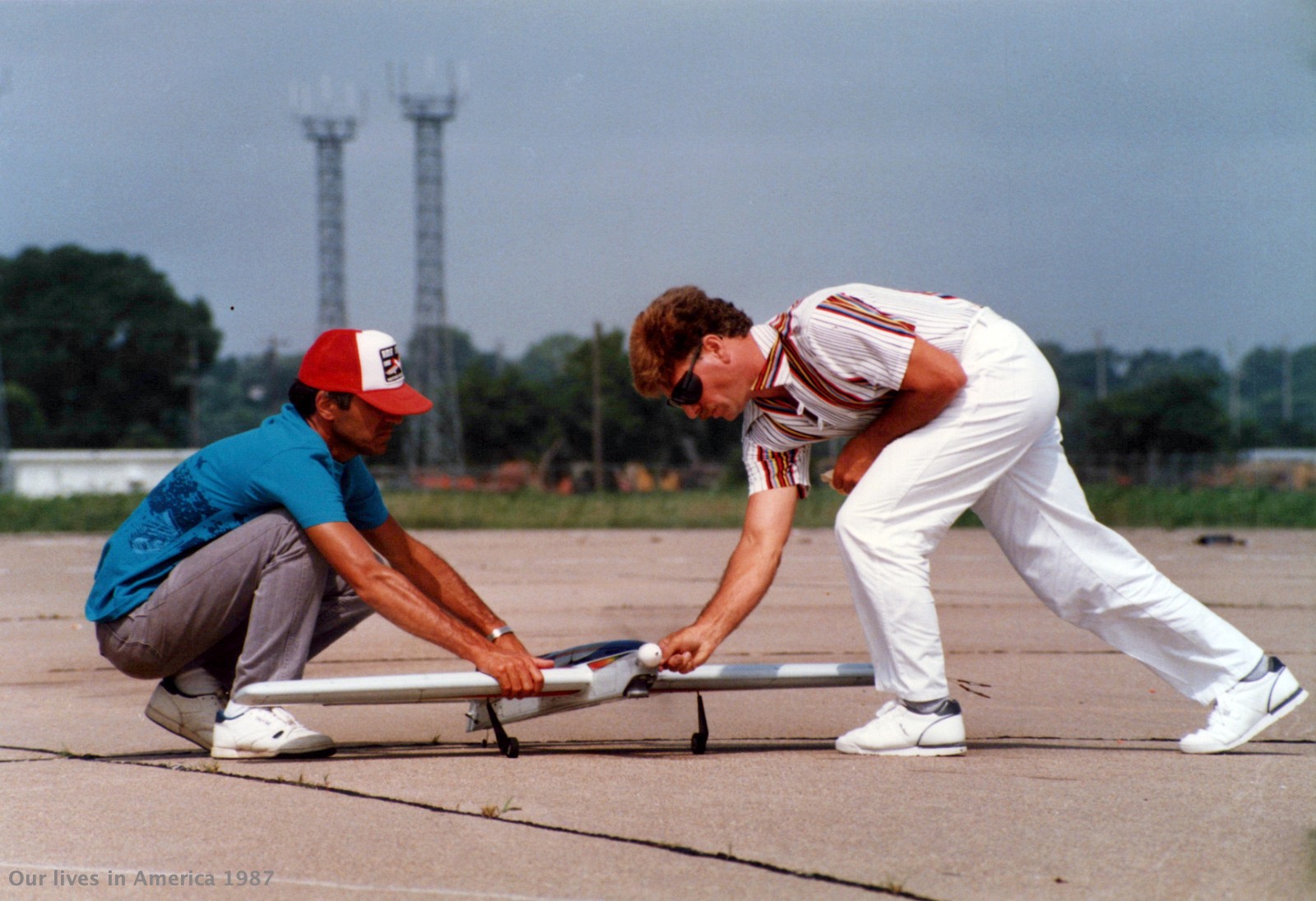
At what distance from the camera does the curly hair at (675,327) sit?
384 cm

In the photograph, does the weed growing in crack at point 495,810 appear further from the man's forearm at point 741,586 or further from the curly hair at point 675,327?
the curly hair at point 675,327

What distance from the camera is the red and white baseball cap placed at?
3912 mm

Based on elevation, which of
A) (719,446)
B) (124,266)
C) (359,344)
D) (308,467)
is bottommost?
(719,446)

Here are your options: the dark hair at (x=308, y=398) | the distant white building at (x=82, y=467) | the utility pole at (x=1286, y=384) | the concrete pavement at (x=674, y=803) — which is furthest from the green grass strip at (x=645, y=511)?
the utility pole at (x=1286, y=384)

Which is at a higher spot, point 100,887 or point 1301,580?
point 100,887

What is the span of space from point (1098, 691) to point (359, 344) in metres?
3.23

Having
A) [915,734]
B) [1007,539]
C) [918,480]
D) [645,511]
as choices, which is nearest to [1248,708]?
[1007,539]

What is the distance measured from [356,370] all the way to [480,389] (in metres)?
49.4

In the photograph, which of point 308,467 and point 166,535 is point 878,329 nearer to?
point 308,467

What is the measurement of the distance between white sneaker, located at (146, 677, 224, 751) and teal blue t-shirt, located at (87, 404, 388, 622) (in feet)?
1.07

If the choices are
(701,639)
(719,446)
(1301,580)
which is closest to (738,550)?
(701,639)

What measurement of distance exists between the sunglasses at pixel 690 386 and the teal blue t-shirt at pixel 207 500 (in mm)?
1005

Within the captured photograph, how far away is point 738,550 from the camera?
405 centimetres

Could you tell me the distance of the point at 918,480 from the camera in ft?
12.5
